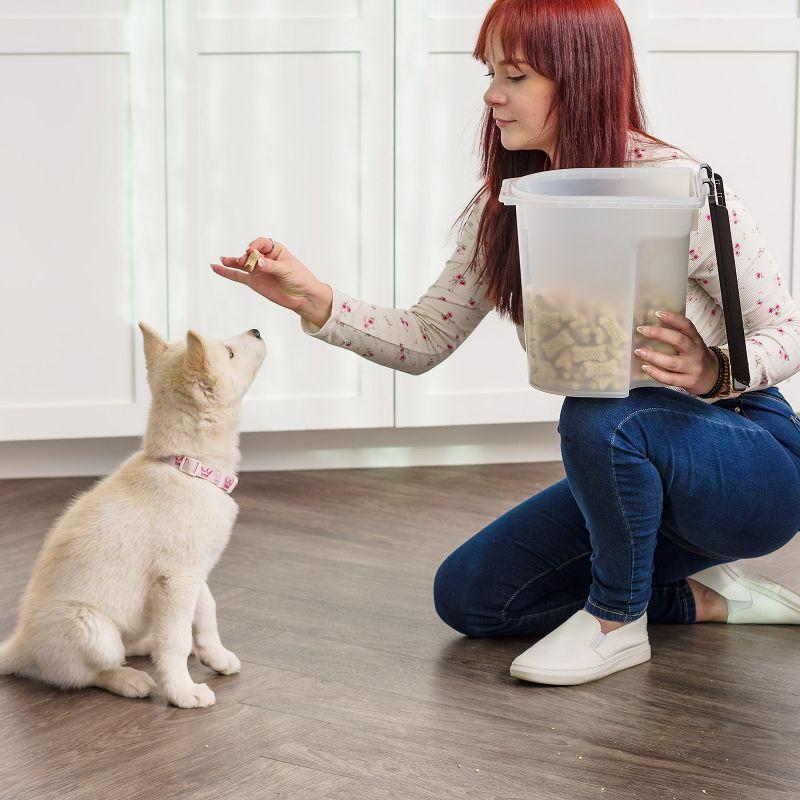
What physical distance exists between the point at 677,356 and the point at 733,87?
1.57m

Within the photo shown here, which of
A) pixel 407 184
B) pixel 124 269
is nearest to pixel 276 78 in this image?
pixel 407 184

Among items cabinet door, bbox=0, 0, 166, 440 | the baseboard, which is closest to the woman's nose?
cabinet door, bbox=0, 0, 166, 440

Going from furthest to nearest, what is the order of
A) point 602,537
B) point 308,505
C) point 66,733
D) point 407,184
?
point 407,184, point 308,505, point 602,537, point 66,733

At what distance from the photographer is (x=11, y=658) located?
4.81 ft

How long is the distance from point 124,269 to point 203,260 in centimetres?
18

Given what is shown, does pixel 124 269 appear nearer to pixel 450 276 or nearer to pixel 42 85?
pixel 42 85

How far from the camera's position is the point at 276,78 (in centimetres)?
253

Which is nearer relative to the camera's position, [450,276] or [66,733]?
[66,733]

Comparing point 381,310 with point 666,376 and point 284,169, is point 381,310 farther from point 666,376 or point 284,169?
point 284,169

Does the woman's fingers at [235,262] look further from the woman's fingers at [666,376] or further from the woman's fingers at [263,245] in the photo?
the woman's fingers at [666,376]

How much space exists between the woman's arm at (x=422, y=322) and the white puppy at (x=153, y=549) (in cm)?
19

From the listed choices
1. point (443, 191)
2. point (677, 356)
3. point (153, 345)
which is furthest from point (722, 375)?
point (443, 191)

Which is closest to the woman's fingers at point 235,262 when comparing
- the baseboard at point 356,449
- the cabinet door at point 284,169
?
the cabinet door at point 284,169

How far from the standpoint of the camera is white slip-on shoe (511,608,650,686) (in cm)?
146
